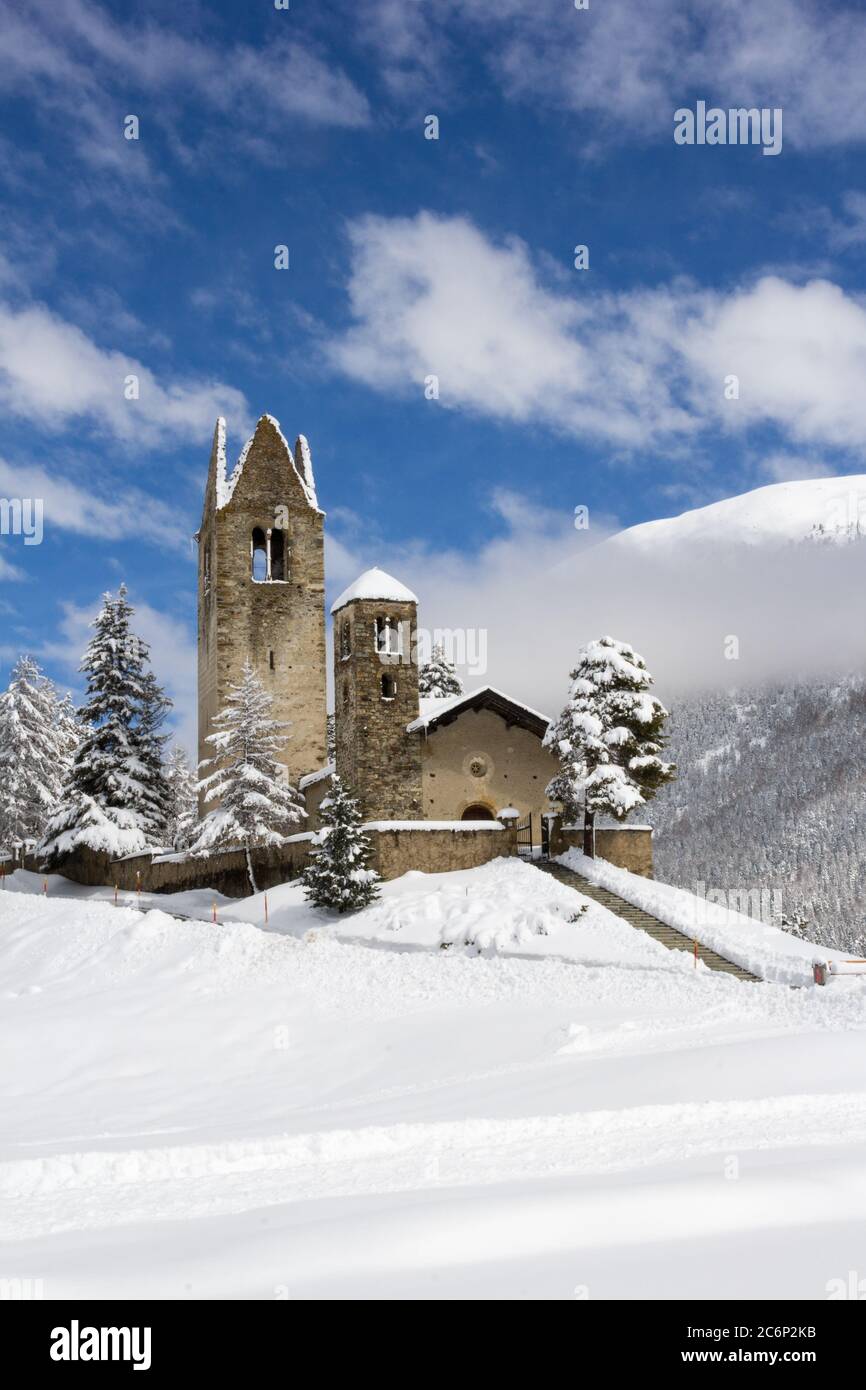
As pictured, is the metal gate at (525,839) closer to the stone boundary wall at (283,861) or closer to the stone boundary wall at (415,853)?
the stone boundary wall at (415,853)

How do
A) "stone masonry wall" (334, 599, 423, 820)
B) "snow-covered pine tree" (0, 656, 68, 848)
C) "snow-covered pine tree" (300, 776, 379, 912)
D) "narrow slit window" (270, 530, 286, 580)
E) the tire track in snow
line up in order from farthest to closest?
"snow-covered pine tree" (0, 656, 68, 848) < "narrow slit window" (270, 530, 286, 580) < "stone masonry wall" (334, 599, 423, 820) < "snow-covered pine tree" (300, 776, 379, 912) < the tire track in snow

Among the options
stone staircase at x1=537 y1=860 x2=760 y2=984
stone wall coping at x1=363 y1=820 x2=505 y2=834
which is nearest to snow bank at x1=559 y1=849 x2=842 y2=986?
stone staircase at x1=537 y1=860 x2=760 y2=984

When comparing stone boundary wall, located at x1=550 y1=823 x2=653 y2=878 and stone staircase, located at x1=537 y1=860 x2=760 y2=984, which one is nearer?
stone staircase, located at x1=537 y1=860 x2=760 y2=984

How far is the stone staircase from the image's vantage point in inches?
969

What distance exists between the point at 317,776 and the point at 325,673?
5.46 metres

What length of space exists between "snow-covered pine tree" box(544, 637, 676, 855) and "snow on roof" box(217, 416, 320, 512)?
16.3 metres

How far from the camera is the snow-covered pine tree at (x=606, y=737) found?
32062 mm

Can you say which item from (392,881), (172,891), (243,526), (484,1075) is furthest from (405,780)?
(484,1075)

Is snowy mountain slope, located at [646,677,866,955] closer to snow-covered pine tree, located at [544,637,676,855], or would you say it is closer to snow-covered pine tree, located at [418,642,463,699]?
snow-covered pine tree, located at [418,642,463,699]

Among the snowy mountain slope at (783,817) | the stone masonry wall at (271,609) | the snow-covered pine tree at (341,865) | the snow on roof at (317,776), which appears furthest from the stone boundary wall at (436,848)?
the snowy mountain slope at (783,817)

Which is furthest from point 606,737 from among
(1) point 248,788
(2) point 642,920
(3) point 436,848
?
(1) point 248,788

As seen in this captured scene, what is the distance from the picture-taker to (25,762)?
163ft

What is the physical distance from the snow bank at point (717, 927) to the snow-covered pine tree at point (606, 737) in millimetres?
1757

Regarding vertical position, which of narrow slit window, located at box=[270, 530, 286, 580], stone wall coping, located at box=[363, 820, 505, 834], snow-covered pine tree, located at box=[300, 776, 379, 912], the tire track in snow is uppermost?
narrow slit window, located at box=[270, 530, 286, 580]
